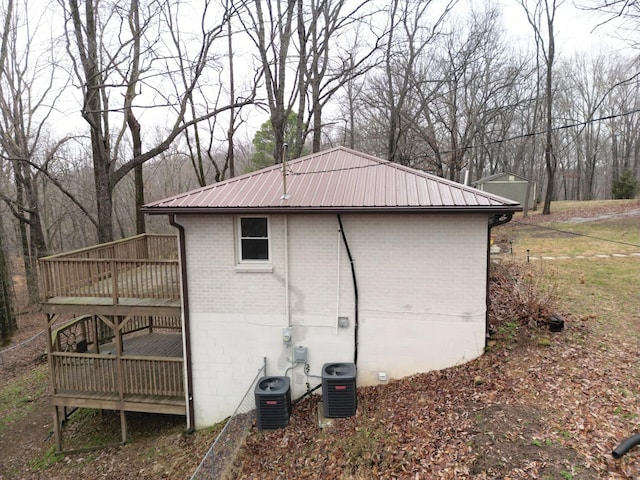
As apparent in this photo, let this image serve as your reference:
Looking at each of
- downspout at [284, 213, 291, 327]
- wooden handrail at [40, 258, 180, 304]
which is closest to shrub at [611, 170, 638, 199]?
downspout at [284, 213, 291, 327]

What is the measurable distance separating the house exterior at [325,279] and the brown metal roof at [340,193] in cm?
4

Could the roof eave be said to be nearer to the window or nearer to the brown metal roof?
the brown metal roof

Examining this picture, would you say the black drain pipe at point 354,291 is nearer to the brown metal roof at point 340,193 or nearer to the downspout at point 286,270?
the brown metal roof at point 340,193

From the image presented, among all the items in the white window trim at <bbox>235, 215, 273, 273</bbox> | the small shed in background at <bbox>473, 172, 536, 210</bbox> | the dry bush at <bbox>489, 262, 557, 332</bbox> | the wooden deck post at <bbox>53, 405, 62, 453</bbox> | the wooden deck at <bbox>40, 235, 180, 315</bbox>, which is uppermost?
the small shed in background at <bbox>473, 172, 536, 210</bbox>

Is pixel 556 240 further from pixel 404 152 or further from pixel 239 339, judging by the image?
pixel 239 339

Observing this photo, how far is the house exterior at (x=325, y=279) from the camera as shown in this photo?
23.0ft

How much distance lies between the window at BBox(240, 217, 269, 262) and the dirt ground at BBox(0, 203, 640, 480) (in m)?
3.18

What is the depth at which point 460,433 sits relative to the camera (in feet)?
17.6

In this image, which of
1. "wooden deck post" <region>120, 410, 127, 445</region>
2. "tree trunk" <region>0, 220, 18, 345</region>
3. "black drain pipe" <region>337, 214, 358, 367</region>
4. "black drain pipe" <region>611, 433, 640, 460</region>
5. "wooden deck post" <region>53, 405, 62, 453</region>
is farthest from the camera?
"tree trunk" <region>0, 220, 18, 345</region>

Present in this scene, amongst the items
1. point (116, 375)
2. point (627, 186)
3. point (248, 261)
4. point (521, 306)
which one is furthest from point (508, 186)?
point (116, 375)

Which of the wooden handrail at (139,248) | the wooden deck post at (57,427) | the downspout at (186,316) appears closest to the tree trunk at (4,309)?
the wooden handrail at (139,248)

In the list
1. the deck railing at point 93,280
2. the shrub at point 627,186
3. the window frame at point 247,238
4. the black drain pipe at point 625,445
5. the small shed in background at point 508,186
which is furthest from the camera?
the shrub at point 627,186

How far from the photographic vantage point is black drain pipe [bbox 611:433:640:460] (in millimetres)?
4438

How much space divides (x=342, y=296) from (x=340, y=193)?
2.03 metres
